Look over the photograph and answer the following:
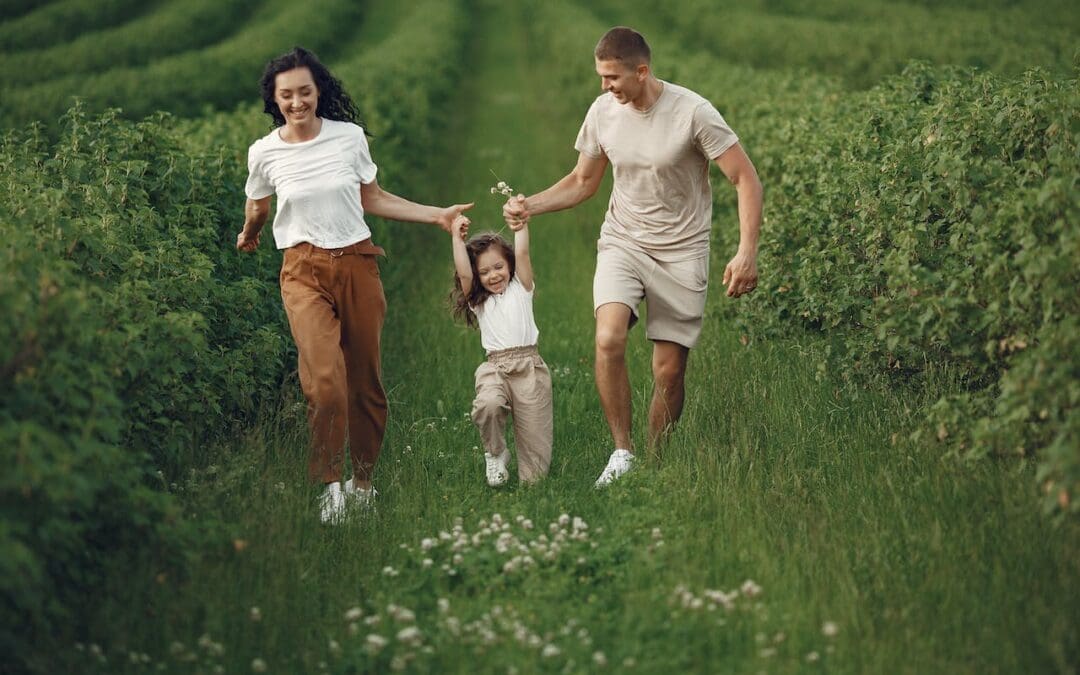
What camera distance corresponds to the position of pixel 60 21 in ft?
121

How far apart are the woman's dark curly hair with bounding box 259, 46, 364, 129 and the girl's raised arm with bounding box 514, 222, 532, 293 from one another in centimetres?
108

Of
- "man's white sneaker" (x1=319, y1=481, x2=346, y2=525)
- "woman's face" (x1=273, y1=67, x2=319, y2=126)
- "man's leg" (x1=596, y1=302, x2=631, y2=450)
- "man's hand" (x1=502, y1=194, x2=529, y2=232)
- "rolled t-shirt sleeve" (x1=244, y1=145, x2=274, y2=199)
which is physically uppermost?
"woman's face" (x1=273, y1=67, x2=319, y2=126)

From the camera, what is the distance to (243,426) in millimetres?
7242

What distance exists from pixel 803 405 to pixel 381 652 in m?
3.53

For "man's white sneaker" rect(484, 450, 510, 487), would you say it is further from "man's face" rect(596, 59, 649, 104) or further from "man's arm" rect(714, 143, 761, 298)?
"man's face" rect(596, 59, 649, 104)

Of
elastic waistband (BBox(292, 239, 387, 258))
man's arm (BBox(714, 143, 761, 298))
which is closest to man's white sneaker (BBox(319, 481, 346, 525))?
elastic waistband (BBox(292, 239, 387, 258))

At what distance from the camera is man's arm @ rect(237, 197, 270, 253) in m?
6.52

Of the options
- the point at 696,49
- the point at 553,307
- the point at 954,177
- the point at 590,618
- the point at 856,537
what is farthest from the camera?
the point at 696,49

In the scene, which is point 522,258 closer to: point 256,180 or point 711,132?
point 711,132

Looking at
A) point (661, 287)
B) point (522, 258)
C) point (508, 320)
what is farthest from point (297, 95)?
point (661, 287)

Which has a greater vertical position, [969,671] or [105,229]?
[105,229]

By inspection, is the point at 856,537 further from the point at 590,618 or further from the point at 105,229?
the point at 105,229

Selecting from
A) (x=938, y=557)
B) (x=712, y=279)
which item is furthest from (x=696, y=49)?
(x=938, y=557)

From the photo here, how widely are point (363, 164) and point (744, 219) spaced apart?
1.94 metres
